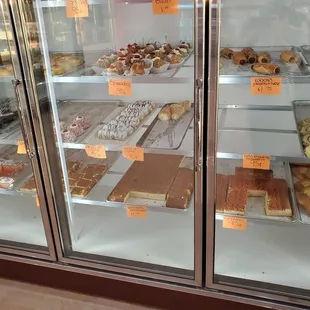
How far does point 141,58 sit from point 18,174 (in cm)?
105

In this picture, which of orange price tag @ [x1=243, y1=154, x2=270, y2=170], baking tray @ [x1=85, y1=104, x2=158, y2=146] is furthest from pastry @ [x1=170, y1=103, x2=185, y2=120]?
orange price tag @ [x1=243, y1=154, x2=270, y2=170]

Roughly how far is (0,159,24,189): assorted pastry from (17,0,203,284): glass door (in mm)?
326

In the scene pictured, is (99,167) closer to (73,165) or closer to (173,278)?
(73,165)

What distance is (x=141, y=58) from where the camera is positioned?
1.82 meters

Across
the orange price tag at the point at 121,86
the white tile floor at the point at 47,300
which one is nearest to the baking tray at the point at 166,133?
the orange price tag at the point at 121,86

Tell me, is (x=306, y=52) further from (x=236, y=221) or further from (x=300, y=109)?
(x=236, y=221)

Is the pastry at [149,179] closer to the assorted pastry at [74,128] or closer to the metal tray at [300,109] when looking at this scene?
the assorted pastry at [74,128]

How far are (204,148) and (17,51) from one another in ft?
2.86

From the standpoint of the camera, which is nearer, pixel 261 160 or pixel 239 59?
pixel 261 160

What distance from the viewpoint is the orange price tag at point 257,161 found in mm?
1578

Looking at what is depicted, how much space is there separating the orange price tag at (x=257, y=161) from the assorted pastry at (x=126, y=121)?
0.61 meters

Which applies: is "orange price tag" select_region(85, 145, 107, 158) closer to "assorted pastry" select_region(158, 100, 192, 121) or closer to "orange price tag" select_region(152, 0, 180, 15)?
"assorted pastry" select_region(158, 100, 192, 121)

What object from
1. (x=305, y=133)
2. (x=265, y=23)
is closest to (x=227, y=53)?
(x=265, y=23)

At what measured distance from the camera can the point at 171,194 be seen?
75.6 inches
